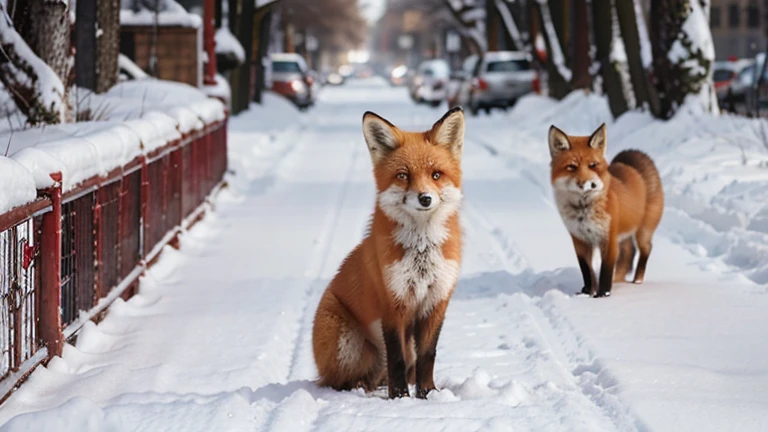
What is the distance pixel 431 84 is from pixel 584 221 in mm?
39984

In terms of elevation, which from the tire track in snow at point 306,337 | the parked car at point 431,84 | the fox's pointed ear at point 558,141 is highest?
the fox's pointed ear at point 558,141

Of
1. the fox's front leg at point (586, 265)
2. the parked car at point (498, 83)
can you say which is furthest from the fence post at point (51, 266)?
the parked car at point (498, 83)

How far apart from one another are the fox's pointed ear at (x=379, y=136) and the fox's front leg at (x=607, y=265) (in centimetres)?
369

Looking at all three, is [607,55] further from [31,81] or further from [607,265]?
[607,265]

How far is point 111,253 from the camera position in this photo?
863 cm

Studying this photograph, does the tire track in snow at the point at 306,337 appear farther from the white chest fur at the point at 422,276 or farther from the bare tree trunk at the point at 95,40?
the bare tree trunk at the point at 95,40

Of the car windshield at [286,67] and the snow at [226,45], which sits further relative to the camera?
the car windshield at [286,67]

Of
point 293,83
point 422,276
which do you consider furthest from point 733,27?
point 422,276

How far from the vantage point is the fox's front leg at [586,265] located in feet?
30.2

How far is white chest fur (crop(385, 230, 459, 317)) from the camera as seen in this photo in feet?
19.2

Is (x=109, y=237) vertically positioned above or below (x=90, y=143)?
below

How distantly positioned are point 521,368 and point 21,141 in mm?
4038

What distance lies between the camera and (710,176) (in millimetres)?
14594

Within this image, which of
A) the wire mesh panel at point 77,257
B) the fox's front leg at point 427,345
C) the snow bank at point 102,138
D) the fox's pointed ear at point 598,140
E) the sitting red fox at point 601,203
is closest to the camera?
the fox's front leg at point 427,345
